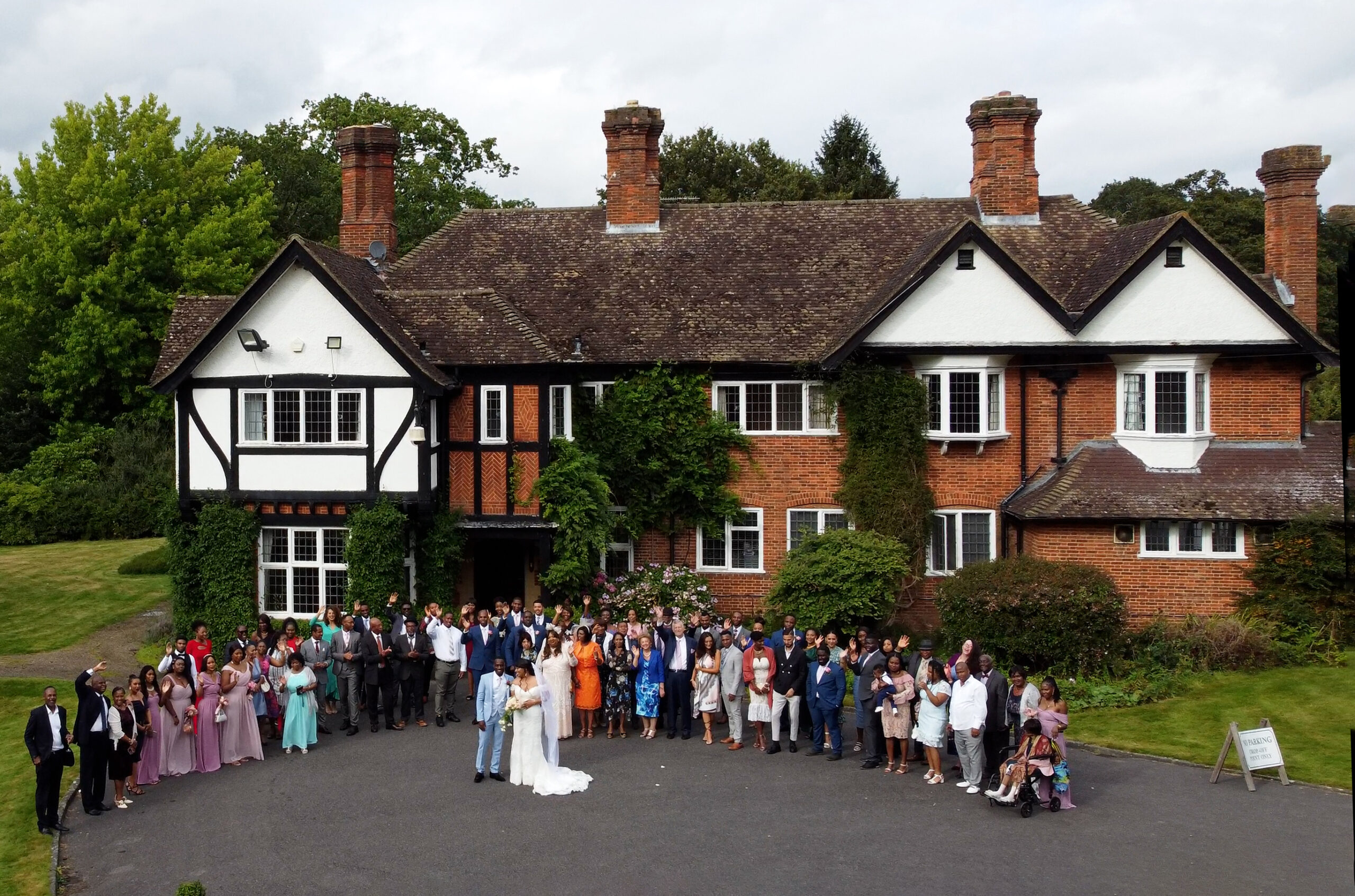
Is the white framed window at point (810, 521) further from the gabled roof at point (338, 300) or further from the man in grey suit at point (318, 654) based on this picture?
the man in grey suit at point (318, 654)

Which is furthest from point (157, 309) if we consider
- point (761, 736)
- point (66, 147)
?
point (761, 736)

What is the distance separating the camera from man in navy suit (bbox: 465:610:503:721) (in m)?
17.8

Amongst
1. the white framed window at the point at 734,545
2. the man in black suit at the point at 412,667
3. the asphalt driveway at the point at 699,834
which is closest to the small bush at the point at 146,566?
the white framed window at the point at 734,545

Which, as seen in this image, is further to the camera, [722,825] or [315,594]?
[315,594]

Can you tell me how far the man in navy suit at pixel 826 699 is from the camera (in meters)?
16.3

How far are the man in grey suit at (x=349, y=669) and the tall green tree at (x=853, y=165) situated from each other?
4497 centimetres

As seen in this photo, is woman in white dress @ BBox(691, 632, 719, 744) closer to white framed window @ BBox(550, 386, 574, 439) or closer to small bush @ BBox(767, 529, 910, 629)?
small bush @ BBox(767, 529, 910, 629)

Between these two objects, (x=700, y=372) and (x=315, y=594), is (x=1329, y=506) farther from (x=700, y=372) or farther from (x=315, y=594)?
(x=315, y=594)

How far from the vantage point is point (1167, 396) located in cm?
2367

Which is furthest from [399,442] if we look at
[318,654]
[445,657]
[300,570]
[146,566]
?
[146,566]

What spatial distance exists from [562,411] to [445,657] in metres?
7.28

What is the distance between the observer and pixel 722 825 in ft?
44.6

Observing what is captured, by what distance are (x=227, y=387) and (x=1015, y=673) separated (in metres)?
15.5

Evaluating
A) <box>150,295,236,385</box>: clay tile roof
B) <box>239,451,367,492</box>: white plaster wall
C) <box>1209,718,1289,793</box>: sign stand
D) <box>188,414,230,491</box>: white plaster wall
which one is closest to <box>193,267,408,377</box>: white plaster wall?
<box>150,295,236,385</box>: clay tile roof
